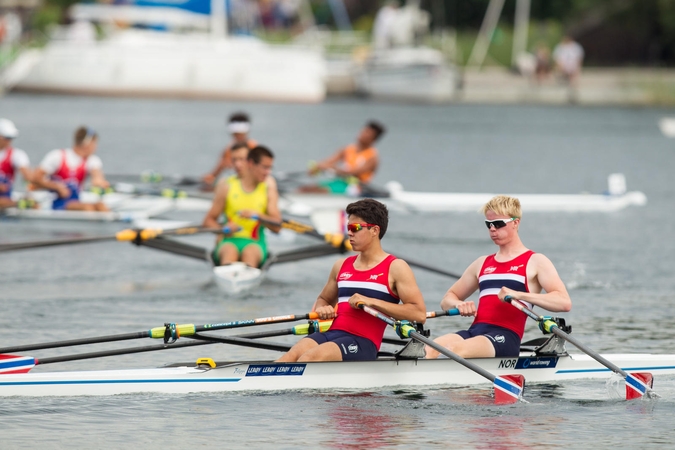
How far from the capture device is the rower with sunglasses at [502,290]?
9.13 m

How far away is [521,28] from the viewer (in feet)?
170

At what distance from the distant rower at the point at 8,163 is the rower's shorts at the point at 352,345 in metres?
9.24

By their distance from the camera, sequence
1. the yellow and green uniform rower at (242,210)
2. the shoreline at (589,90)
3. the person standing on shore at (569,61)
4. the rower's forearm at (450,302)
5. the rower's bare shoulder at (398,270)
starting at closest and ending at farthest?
the rower's bare shoulder at (398,270), the rower's forearm at (450,302), the yellow and green uniform rower at (242,210), the person standing on shore at (569,61), the shoreline at (589,90)

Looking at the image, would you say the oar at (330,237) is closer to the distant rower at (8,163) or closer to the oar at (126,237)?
the oar at (126,237)

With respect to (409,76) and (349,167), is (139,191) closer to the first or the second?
(349,167)

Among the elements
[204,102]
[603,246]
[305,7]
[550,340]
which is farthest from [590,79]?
[550,340]

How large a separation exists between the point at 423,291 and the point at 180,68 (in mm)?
39689

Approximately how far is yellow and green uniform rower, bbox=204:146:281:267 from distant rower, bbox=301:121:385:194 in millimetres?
5909

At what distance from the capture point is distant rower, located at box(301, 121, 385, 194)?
19.8 meters

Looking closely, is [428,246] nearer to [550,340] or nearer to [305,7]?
[550,340]

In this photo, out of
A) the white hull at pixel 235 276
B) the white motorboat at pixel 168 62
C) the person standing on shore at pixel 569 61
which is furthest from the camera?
the white motorboat at pixel 168 62

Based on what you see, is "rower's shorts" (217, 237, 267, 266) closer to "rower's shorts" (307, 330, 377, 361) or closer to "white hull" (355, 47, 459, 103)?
"rower's shorts" (307, 330, 377, 361)

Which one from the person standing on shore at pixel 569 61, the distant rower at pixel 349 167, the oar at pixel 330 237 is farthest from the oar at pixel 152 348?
the person standing on shore at pixel 569 61

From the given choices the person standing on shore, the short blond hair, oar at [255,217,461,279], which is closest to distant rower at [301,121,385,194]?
oar at [255,217,461,279]
